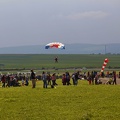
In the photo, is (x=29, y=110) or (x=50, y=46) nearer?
(x=29, y=110)

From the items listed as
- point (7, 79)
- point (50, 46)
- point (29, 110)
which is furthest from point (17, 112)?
point (50, 46)

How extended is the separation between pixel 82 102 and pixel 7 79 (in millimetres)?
19737

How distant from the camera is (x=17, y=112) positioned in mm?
20016

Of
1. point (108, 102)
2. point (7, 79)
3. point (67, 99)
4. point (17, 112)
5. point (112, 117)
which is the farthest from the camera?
point (7, 79)

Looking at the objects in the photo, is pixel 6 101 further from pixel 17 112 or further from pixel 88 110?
pixel 88 110

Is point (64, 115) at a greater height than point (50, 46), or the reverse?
point (50, 46)

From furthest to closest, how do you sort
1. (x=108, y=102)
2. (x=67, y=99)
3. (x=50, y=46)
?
1. (x=50, y=46)
2. (x=67, y=99)
3. (x=108, y=102)

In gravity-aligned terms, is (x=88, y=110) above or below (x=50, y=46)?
below

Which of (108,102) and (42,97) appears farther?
(42,97)

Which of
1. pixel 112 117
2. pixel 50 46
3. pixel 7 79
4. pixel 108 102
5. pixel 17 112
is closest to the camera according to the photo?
pixel 112 117

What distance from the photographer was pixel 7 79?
1646 inches

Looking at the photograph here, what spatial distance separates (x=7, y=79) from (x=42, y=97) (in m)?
16.3

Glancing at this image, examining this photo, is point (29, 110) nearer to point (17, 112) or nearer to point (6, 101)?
point (17, 112)

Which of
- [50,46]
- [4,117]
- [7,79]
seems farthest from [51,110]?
[50,46]
